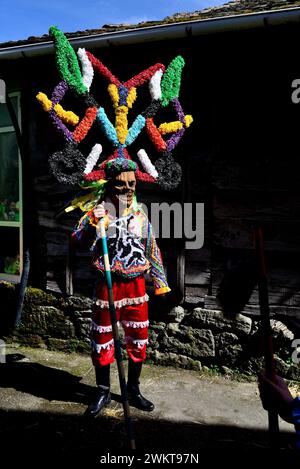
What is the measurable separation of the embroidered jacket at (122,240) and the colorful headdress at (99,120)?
291 millimetres

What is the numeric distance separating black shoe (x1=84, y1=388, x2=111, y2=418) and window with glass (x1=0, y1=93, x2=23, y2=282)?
2.15 metres

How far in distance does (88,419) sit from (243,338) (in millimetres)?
1592

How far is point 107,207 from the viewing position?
10.9 ft

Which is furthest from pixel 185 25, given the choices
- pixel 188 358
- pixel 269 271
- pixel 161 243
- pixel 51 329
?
pixel 51 329

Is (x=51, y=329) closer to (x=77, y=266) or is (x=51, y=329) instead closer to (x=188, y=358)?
(x=77, y=266)

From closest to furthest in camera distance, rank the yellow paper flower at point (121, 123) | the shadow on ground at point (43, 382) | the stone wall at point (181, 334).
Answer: the yellow paper flower at point (121, 123)
the shadow on ground at point (43, 382)
the stone wall at point (181, 334)

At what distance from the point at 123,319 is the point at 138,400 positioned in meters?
0.68

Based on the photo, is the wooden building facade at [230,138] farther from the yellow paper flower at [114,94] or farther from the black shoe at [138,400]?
the black shoe at [138,400]

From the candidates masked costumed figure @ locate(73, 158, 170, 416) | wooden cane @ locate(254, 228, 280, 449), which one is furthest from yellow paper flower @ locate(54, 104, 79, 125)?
wooden cane @ locate(254, 228, 280, 449)

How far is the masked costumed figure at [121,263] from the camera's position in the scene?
127 inches
